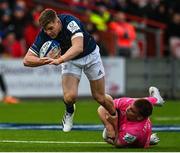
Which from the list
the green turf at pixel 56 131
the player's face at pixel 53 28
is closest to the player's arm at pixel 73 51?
the player's face at pixel 53 28

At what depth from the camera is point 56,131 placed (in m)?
15.1

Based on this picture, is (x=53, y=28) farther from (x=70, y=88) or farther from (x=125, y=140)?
(x=125, y=140)

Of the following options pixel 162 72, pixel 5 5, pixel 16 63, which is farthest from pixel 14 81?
pixel 162 72

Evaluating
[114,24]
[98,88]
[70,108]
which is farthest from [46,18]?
[114,24]

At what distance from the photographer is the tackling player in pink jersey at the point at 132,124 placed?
38.4ft

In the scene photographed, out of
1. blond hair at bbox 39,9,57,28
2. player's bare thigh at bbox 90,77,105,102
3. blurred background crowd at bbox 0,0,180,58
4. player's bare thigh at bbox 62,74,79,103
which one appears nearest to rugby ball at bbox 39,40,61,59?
blond hair at bbox 39,9,57,28

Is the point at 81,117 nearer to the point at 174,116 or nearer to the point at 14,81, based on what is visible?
the point at 174,116

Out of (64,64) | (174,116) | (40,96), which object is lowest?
(40,96)

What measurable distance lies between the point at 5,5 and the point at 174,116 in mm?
8882

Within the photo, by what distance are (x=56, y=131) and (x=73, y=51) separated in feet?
10.4

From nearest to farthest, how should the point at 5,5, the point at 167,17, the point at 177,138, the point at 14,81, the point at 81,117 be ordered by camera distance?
the point at 177,138 < the point at 81,117 < the point at 14,81 < the point at 5,5 < the point at 167,17

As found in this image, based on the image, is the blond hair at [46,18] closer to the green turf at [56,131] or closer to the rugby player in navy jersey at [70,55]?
the rugby player in navy jersey at [70,55]

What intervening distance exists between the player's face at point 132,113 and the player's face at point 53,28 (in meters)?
1.61

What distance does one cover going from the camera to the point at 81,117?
738 inches
